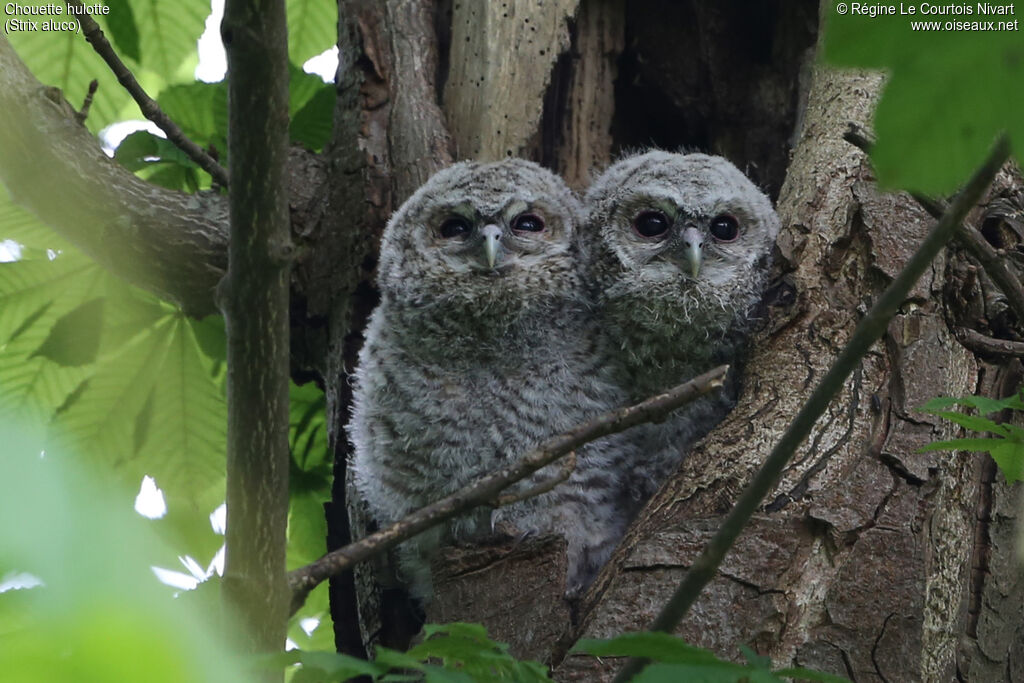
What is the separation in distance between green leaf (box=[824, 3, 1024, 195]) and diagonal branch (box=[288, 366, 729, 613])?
2.82ft

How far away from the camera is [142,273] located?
312 cm

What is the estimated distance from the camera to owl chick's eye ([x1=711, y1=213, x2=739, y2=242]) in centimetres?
322

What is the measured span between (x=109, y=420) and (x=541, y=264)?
4.29 ft

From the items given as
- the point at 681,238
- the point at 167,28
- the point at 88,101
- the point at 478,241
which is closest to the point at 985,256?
the point at 681,238

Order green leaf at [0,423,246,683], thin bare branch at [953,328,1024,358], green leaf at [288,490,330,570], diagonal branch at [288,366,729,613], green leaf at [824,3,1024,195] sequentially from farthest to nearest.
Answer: green leaf at [288,490,330,570], thin bare branch at [953,328,1024,358], diagonal branch at [288,366,729,613], green leaf at [824,3,1024,195], green leaf at [0,423,246,683]

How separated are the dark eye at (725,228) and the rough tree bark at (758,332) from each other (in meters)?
0.25

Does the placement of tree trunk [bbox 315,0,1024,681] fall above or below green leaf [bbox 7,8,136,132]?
below

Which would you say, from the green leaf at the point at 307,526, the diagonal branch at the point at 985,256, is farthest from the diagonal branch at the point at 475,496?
the green leaf at the point at 307,526

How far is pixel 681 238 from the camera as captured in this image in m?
3.19

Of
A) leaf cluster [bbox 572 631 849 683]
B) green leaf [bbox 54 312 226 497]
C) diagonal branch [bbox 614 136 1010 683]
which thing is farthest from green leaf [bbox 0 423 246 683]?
green leaf [bbox 54 312 226 497]

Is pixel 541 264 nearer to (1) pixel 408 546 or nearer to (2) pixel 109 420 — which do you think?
(1) pixel 408 546

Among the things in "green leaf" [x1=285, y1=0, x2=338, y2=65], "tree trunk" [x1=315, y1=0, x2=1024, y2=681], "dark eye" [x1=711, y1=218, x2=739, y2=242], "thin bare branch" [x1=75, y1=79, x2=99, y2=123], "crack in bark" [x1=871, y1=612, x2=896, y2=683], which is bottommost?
"crack in bark" [x1=871, y1=612, x2=896, y2=683]

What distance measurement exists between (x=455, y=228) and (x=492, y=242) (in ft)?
0.64

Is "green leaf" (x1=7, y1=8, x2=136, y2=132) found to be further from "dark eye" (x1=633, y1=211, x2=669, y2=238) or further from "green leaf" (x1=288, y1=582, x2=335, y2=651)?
"green leaf" (x1=288, y1=582, x2=335, y2=651)
